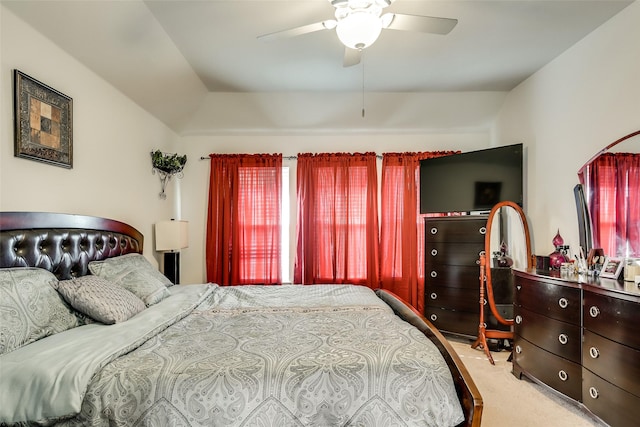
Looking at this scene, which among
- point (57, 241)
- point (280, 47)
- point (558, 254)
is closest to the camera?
point (57, 241)

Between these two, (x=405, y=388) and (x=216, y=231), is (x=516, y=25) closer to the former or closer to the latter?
(x=405, y=388)

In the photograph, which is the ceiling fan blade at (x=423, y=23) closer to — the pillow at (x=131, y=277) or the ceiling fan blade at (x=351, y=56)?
the ceiling fan blade at (x=351, y=56)

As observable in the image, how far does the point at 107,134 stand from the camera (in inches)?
107

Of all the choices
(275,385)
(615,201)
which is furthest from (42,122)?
(615,201)

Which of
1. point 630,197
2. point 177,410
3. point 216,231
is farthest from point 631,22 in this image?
point 216,231

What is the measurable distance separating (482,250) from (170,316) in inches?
117

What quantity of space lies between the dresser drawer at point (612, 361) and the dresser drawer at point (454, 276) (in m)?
1.29

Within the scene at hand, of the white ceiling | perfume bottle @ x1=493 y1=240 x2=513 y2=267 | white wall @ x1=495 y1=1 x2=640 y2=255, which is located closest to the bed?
the white ceiling

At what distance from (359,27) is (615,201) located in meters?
2.22

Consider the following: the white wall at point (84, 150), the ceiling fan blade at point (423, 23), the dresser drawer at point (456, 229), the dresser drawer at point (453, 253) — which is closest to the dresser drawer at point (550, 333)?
the dresser drawer at point (453, 253)

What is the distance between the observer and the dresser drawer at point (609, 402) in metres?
1.78

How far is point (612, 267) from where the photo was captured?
7.23ft

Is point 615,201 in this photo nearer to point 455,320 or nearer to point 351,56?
point 455,320

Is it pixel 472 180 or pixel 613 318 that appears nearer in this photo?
pixel 613 318
